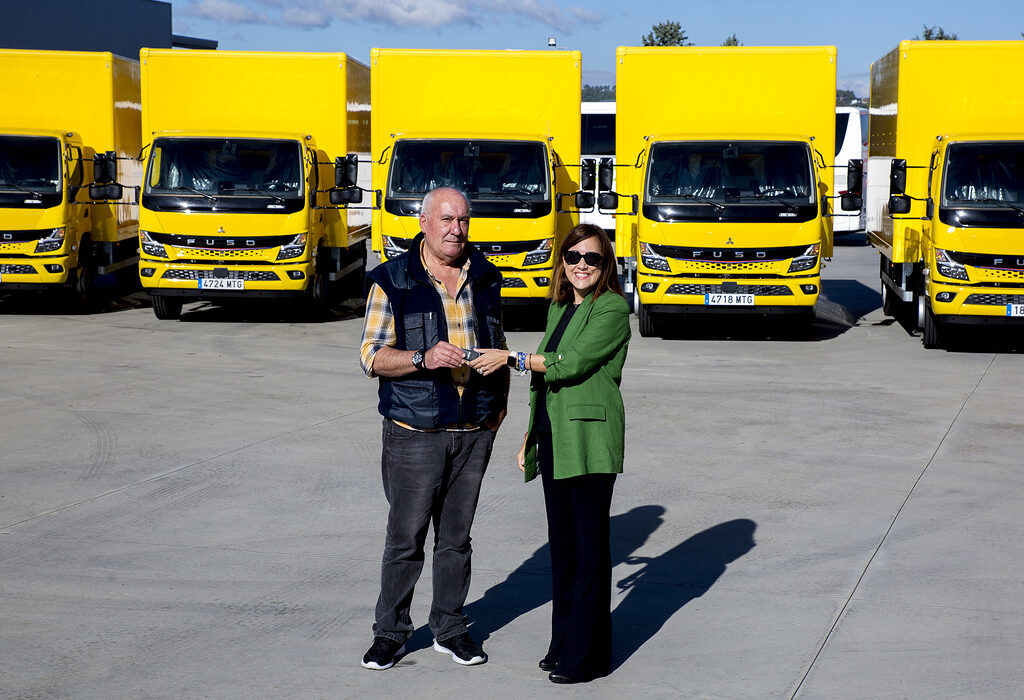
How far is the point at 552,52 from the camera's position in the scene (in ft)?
55.6

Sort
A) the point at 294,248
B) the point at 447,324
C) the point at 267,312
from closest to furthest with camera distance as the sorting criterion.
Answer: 1. the point at 447,324
2. the point at 294,248
3. the point at 267,312

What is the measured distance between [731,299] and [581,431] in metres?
10.9

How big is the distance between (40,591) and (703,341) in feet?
36.9

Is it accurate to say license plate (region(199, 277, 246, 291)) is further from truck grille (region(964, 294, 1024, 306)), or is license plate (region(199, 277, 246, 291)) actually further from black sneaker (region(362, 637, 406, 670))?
black sneaker (region(362, 637, 406, 670))

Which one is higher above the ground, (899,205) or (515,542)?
(899,205)

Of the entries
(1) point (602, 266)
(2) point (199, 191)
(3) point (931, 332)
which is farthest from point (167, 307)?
(1) point (602, 266)

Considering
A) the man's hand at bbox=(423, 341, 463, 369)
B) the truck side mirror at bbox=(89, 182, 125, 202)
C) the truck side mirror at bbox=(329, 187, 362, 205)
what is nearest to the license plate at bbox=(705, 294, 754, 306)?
the truck side mirror at bbox=(329, 187, 362, 205)

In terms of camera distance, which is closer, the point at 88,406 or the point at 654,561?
the point at 654,561

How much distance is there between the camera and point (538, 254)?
16.1m

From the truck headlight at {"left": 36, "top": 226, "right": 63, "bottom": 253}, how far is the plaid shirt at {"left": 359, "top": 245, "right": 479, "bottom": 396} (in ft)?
44.6

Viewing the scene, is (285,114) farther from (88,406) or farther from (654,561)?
(654,561)

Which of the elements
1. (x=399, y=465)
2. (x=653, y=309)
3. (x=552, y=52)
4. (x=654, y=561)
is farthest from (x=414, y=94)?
(x=399, y=465)

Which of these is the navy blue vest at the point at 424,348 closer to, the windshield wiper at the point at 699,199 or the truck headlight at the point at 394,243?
the windshield wiper at the point at 699,199

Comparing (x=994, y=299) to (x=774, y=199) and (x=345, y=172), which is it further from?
(x=345, y=172)
